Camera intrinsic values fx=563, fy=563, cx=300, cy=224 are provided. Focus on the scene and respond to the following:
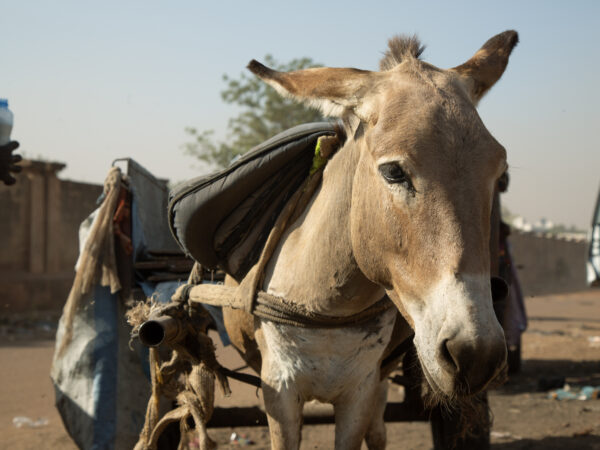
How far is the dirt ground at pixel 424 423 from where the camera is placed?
4.73 m

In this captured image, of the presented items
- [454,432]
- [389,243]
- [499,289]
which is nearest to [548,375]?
[454,432]

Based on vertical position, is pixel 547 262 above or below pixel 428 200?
below

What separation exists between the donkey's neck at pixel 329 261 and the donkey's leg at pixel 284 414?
39 centimetres

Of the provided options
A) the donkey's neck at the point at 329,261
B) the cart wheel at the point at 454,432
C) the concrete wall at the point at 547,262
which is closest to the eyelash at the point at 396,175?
the donkey's neck at the point at 329,261

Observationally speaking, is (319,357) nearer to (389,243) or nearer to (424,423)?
(389,243)

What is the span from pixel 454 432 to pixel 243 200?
214 cm

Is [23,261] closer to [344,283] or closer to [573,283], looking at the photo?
[344,283]

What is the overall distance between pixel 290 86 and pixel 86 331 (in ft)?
7.97

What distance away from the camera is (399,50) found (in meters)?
2.22

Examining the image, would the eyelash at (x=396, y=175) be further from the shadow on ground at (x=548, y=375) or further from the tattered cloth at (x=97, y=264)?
the shadow on ground at (x=548, y=375)

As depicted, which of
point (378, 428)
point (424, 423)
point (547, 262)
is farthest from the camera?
point (547, 262)

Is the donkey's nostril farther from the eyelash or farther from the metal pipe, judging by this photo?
the metal pipe

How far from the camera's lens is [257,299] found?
238 centimetres

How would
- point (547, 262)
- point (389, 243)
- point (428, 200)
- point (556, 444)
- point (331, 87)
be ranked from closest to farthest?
point (428, 200)
point (389, 243)
point (331, 87)
point (556, 444)
point (547, 262)
